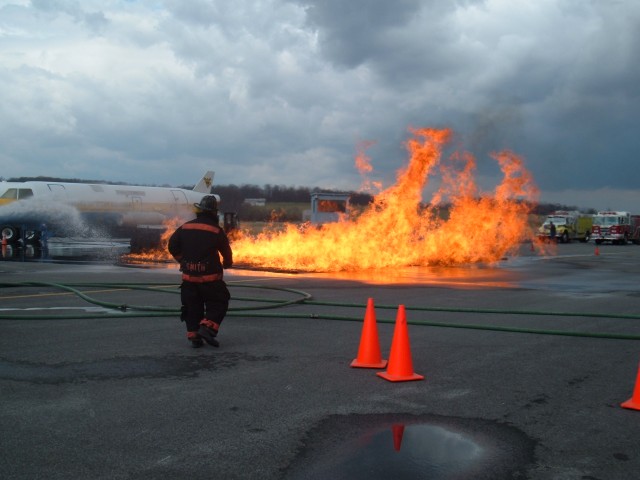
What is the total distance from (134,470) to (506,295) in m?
11.5

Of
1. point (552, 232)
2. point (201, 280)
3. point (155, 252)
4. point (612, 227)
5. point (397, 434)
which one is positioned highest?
point (612, 227)

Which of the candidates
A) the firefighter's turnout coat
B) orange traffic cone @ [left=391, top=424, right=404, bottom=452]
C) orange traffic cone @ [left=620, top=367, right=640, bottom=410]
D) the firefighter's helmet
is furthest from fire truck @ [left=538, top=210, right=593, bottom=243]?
orange traffic cone @ [left=391, top=424, right=404, bottom=452]

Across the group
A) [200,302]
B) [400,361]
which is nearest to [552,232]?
[200,302]

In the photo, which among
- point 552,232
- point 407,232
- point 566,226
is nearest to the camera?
point 407,232

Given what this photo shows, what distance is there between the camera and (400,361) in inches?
257

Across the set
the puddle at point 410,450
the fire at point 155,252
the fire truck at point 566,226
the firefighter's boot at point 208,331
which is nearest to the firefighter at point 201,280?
the firefighter's boot at point 208,331

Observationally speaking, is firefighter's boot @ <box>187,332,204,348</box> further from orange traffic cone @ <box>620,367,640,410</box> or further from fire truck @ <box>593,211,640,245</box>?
fire truck @ <box>593,211,640,245</box>

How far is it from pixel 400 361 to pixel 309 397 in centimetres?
123

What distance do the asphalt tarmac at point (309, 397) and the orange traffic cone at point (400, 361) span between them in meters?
0.02

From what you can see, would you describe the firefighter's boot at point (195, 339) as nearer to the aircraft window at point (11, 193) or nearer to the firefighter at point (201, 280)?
the firefighter at point (201, 280)

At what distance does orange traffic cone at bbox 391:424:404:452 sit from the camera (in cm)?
452

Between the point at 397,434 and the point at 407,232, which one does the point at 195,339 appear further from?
the point at 407,232

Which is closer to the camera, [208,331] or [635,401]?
[635,401]

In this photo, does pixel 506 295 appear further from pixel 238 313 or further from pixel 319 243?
pixel 319 243
